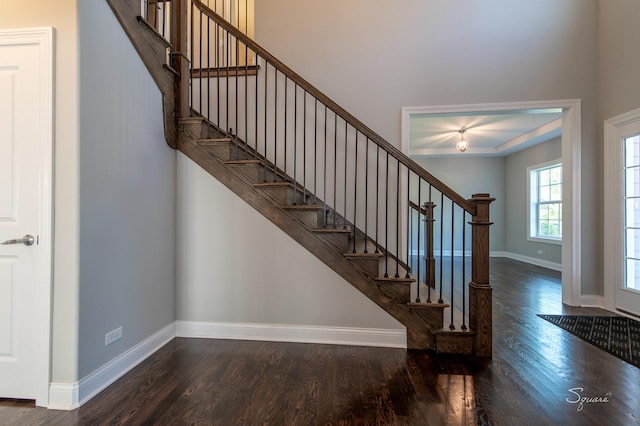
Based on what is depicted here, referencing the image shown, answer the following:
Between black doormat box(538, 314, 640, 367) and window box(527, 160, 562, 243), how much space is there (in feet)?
11.5

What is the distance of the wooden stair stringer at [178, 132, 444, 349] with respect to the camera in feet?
7.82

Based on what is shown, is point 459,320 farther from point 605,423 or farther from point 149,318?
point 149,318

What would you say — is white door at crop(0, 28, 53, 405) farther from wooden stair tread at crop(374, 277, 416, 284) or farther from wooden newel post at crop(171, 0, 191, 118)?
wooden stair tread at crop(374, 277, 416, 284)

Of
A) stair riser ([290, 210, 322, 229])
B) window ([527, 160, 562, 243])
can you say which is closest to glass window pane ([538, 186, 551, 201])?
window ([527, 160, 562, 243])

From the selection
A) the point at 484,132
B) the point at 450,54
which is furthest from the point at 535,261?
the point at 450,54

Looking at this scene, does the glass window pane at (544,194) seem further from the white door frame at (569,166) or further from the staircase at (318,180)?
the staircase at (318,180)

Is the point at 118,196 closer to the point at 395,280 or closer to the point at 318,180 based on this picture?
the point at 318,180

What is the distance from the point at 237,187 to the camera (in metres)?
2.58

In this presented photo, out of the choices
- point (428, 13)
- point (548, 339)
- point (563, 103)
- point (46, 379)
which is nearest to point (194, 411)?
point (46, 379)

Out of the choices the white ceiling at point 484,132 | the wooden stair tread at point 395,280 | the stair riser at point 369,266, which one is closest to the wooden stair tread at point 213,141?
the stair riser at point 369,266

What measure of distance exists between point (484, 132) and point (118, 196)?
6.56m

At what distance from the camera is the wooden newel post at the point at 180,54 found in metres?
2.70

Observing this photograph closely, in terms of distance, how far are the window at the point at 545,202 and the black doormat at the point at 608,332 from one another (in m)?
3.52

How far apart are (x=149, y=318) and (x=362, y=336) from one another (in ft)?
5.59
